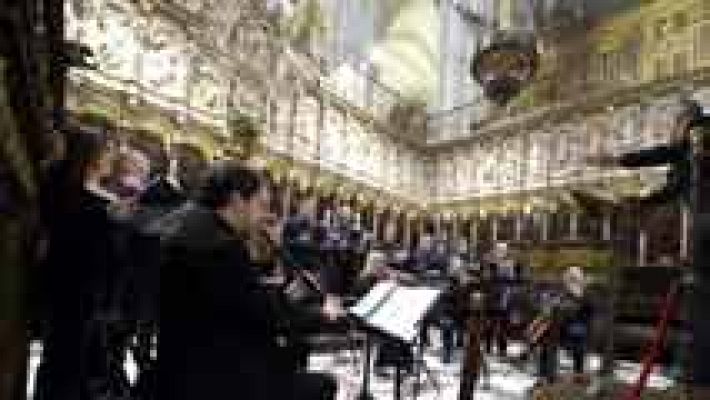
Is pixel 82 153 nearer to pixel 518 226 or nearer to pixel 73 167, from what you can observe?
pixel 73 167

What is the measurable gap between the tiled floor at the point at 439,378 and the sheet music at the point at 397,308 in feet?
5.19

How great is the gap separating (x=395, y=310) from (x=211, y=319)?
5.09 ft

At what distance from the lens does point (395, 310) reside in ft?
12.0

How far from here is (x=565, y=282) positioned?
866cm

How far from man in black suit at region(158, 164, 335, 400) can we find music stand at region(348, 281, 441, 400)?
3.50 feet

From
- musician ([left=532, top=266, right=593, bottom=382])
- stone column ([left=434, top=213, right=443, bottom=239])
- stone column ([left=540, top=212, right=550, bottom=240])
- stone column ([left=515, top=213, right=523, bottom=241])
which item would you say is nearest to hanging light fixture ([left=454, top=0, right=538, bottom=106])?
musician ([left=532, top=266, right=593, bottom=382])

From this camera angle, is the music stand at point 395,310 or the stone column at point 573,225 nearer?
the music stand at point 395,310

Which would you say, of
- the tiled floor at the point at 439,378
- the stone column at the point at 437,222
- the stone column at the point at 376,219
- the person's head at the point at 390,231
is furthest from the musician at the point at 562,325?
the stone column at the point at 437,222

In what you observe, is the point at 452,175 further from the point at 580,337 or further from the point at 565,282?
the point at 580,337

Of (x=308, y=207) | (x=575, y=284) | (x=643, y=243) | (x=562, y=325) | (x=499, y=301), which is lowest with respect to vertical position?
(x=562, y=325)

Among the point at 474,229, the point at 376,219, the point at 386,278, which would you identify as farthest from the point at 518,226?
the point at 386,278

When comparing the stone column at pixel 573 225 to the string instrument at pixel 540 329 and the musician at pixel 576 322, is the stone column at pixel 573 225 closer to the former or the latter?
the musician at pixel 576 322

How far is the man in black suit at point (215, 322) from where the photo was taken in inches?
89.7

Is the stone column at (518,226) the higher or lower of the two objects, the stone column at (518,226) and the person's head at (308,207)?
the lower
